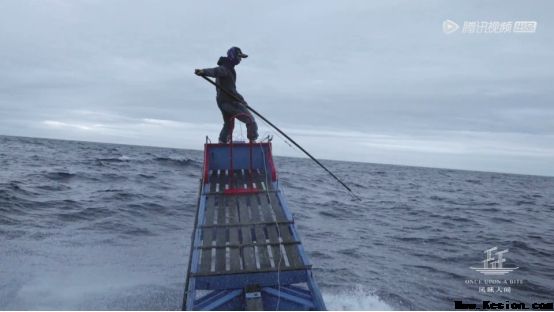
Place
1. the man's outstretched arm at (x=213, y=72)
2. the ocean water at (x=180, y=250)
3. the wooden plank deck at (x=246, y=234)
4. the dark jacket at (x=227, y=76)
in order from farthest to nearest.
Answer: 1. the ocean water at (x=180, y=250)
2. the dark jacket at (x=227, y=76)
3. the man's outstretched arm at (x=213, y=72)
4. the wooden plank deck at (x=246, y=234)

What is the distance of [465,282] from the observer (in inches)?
443

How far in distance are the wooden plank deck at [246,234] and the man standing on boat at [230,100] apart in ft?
4.75

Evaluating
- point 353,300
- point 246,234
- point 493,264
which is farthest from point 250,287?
point 493,264

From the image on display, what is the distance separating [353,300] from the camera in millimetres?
9656

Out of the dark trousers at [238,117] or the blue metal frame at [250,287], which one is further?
the dark trousers at [238,117]

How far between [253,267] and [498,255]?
1187 centimetres

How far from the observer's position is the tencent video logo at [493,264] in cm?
1279

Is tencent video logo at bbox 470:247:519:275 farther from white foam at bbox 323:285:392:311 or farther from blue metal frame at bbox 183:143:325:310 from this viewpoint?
→ blue metal frame at bbox 183:143:325:310

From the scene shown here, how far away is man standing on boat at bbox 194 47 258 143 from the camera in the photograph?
347 inches

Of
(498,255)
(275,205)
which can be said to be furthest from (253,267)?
(498,255)

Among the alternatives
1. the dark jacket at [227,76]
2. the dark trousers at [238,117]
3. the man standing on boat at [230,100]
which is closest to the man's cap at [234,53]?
the man standing on boat at [230,100]

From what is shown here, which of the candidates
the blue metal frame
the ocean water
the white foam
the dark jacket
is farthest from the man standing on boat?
the white foam

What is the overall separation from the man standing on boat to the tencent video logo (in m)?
8.72

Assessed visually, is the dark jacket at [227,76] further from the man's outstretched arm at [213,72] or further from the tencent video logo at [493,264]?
the tencent video logo at [493,264]
